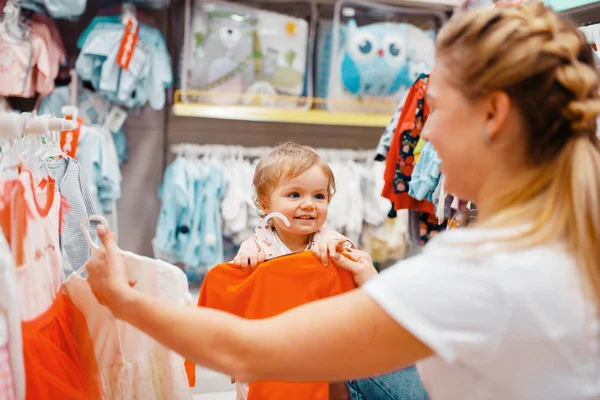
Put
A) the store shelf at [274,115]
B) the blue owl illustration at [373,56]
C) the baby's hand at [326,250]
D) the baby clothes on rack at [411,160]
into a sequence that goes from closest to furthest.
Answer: the baby's hand at [326,250], the baby clothes on rack at [411,160], the store shelf at [274,115], the blue owl illustration at [373,56]

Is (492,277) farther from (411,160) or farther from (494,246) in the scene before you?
(411,160)

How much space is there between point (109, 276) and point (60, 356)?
27cm

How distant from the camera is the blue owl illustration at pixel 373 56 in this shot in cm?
307

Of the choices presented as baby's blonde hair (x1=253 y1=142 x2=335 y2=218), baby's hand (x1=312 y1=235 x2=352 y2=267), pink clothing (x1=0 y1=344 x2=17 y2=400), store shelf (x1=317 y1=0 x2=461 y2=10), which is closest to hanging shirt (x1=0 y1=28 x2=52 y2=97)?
store shelf (x1=317 y1=0 x2=461 y2=10)

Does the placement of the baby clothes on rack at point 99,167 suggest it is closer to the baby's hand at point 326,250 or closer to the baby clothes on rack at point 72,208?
the baby clothes on rack at point 72,208

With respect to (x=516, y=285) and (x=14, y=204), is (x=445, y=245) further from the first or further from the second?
(x=14, y=204)

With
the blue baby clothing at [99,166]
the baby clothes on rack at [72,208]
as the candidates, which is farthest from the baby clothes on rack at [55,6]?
the baby clothes on rack at [72,208]

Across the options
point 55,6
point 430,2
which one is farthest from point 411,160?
point 55,6

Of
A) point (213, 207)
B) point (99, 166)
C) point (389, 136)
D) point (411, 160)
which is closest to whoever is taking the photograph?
point (411, 160)

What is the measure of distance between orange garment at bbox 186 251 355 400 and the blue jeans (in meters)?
0.09

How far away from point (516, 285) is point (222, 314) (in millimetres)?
405

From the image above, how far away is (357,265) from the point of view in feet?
4.18

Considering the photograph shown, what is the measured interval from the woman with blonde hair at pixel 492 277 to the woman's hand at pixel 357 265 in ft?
1.45

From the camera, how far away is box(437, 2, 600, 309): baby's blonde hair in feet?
2.42
